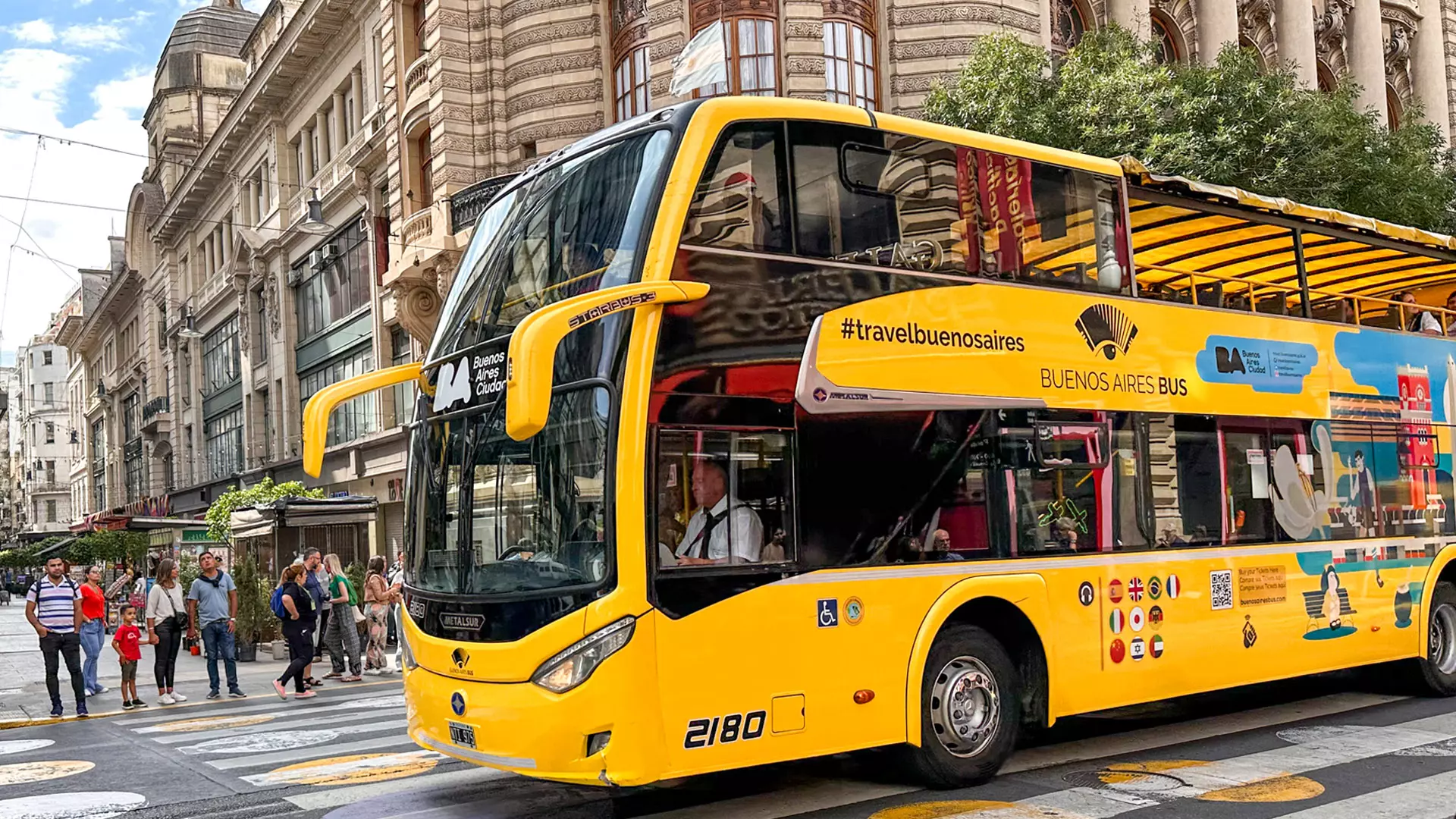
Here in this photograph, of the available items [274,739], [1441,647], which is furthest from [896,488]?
[1441,647]

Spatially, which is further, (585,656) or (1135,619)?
(1135,619)

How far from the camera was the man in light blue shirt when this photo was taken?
16547 mm

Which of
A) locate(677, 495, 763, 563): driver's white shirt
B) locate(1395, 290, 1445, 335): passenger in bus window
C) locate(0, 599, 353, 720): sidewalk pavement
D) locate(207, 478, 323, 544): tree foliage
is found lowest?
locate(0, 599, 353, 720): sidewalk pavement

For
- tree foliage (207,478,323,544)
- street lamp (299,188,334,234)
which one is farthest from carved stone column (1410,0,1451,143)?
tree foliage (207,478,323,544)

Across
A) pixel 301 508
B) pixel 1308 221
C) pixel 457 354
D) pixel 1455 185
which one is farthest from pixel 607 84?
pixel 457 354

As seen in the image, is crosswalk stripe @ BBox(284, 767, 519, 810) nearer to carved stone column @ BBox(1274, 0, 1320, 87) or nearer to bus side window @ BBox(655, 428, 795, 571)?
bus side window @ BBox(655, 428, 795, 571)

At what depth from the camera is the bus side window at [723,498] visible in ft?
23.5

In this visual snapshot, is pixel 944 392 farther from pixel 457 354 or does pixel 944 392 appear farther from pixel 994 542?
pixel 457 354

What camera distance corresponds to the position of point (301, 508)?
82.0 ft

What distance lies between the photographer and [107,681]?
20.2 metres

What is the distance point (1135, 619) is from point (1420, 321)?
5669 millimetres

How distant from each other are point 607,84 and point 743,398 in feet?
72.7

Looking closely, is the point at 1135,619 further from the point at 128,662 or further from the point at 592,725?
the point at 128,662

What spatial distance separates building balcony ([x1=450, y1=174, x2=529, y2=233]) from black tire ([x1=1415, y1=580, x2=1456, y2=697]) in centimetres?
1909
